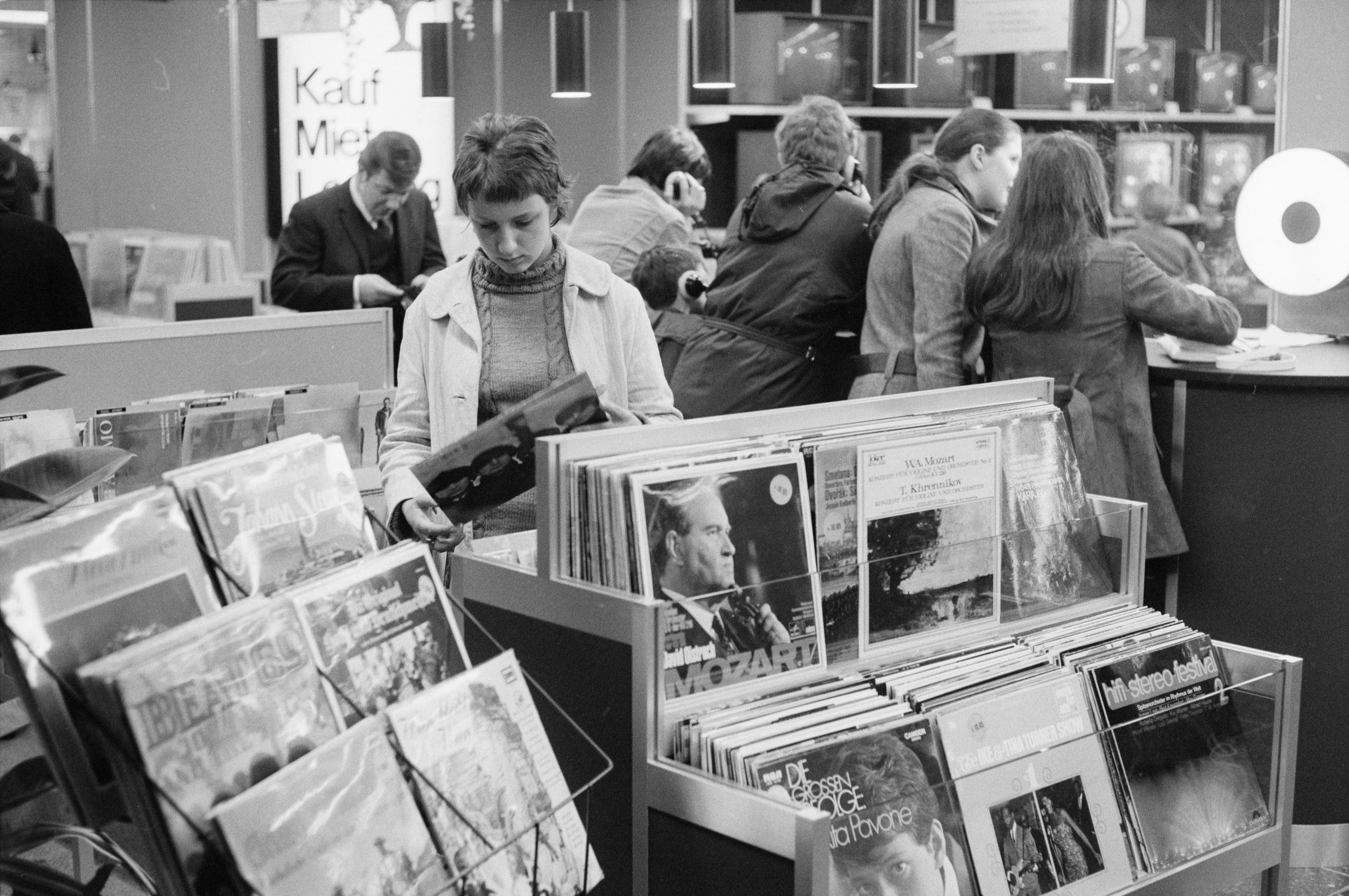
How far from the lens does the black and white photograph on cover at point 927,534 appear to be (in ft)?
6.62

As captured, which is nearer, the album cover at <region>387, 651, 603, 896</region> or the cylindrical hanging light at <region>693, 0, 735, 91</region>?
the album cover at <region>387, 651, 603, 896</region>

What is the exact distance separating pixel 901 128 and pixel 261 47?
3130 mm

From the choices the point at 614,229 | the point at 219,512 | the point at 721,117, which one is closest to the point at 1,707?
the point at 219,512

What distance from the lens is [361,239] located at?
205 inches

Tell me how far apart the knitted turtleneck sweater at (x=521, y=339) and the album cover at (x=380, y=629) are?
0.86m

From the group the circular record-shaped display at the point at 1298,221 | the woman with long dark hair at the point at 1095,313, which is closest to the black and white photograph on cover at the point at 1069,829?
the woman with long dark hair at the point at 1095,313

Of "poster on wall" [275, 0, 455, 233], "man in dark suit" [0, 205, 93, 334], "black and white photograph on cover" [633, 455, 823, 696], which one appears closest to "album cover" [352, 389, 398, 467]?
"man in dark suit" [0, 205, 93, 334]

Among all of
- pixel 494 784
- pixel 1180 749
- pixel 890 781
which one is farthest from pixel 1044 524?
pixel 494 784

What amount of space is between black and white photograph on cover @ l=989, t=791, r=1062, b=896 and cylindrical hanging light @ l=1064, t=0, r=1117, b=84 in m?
2.83

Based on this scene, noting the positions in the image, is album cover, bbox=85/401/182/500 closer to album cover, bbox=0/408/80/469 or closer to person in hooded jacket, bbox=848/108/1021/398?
album cover, bbox=0/408/80/469

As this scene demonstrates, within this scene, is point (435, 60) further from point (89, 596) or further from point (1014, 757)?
point (89, 596)

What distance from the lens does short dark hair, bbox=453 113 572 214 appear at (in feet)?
7.60

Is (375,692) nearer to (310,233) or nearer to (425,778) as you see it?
(425,778)

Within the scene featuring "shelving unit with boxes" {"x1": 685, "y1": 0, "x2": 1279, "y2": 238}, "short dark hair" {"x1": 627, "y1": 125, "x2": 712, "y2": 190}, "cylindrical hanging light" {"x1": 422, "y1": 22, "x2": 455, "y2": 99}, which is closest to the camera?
"short dark hair" {"x1": 627, "y1": 125, "x2": 712, "y2": 190}
